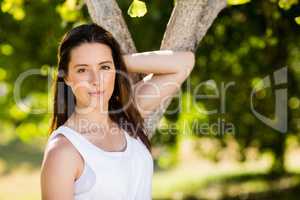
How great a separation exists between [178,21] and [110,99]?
0.49 metres

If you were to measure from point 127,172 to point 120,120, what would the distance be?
1.26ft

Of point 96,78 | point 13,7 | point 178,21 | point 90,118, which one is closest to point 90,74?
point 96,78

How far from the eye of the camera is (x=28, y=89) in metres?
7.72

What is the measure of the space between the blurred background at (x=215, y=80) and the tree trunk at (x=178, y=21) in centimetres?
190

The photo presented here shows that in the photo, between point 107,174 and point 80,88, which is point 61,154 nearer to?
point 107,174

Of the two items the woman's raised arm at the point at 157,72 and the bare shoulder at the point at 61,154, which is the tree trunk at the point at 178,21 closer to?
the woman's raised arm at the point at 157,72

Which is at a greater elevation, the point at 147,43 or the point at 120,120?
the point at 147,43

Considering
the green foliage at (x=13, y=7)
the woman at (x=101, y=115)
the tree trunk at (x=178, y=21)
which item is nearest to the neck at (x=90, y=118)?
the woman at (x=101, y=115)

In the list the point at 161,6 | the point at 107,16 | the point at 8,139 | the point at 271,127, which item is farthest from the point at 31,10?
the point at 8,139

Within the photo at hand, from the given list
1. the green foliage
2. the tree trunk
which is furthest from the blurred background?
the tree trunk

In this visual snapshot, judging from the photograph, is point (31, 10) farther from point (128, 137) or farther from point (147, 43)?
point (128, 137)

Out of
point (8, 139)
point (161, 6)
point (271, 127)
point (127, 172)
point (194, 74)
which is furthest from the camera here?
point (8, 139)

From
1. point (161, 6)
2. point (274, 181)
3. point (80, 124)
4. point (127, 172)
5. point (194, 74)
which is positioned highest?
point (161, 6)

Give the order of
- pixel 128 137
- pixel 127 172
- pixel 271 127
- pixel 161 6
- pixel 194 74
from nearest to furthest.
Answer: pixel 127 172 < pixel 128 137 < pixel 161 6 < pixel 194 74 < pixel 271 127
